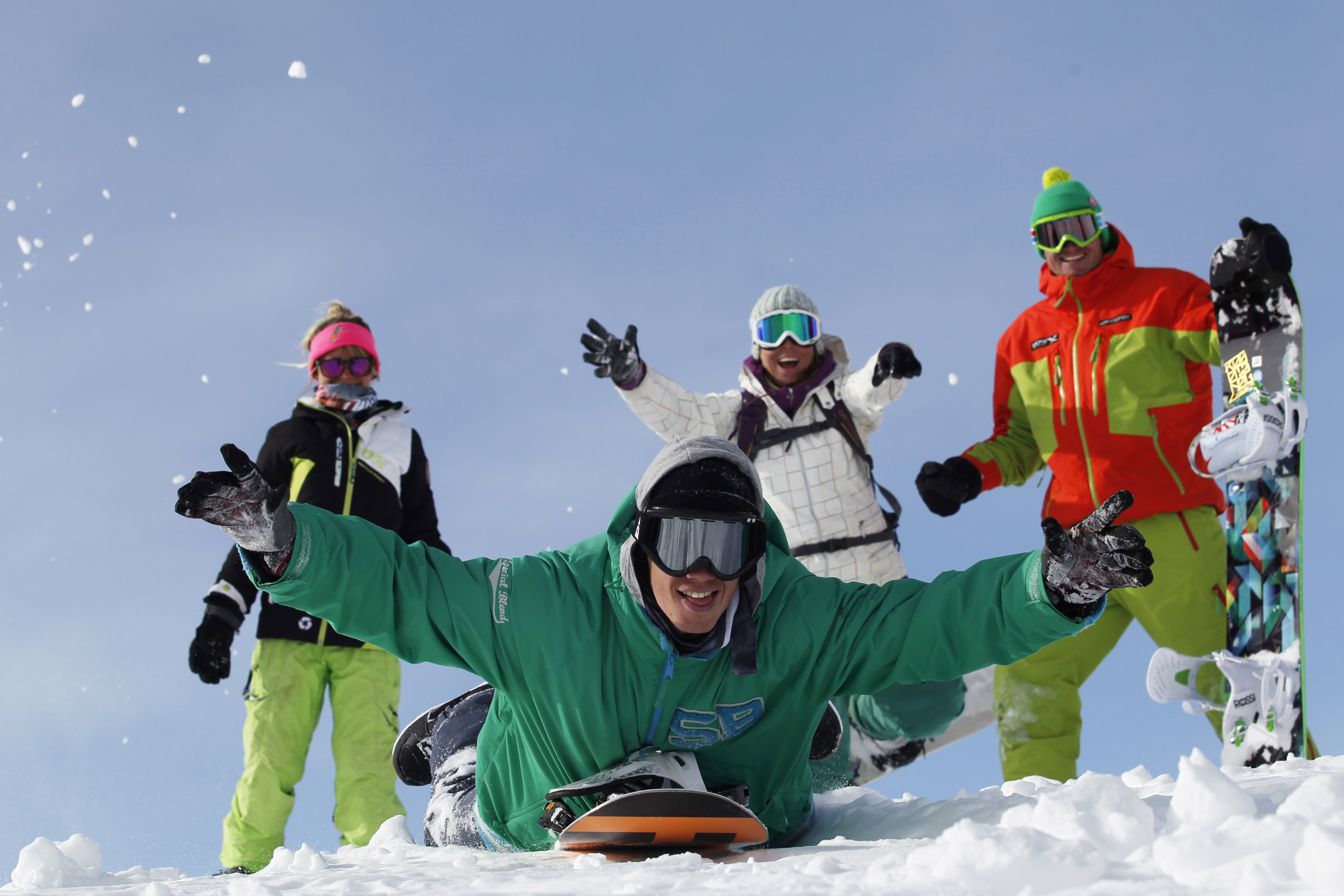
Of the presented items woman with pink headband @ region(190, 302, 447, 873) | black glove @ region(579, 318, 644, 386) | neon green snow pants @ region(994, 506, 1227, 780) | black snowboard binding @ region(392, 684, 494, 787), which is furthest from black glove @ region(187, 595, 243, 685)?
neon green snow pants @ region(994, 506, 1227, 780)

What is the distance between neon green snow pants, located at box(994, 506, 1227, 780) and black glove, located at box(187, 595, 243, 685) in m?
3.44

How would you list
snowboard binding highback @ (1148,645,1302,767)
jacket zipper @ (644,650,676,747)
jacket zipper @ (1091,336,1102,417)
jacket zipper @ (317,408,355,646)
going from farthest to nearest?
jacket zipper @ (317,408,355,646)
jacket zipper @ (1091,336,1102,417)
snowboard binding highback @ (1148,645,1302,767)
jacket zipper @ (644,650,676,747)

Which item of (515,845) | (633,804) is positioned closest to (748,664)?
(633,804)

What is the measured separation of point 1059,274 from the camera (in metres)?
5.08

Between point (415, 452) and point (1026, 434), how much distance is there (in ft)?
9.89

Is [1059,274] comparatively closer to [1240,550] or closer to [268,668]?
[1240,550]

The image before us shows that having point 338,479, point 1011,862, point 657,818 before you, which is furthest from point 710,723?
point 338,479

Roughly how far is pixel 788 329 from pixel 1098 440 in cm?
152

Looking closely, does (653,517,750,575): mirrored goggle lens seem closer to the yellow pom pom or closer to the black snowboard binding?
the black snowboard binding

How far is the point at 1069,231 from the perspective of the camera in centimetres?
499

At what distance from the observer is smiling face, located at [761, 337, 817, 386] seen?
17.6ft

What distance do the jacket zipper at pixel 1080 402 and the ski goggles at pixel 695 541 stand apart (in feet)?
8.19

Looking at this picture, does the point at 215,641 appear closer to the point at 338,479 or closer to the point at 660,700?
the point at 338,479

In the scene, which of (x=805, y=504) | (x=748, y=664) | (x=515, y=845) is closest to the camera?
(x=748, y=664)
